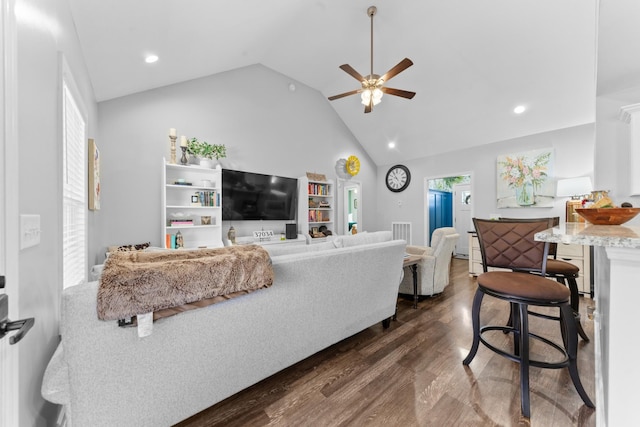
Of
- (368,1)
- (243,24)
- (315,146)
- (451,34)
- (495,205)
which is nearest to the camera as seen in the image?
(243,24)

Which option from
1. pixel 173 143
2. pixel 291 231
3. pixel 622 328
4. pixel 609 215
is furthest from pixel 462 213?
pixel 173 143

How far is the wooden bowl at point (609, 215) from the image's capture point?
1158mm

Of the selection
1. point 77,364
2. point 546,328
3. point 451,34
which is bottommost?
point 546,328

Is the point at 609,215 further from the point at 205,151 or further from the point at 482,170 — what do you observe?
the point at 482,170

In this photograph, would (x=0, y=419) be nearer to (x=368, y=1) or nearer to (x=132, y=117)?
(x=132, y=117)

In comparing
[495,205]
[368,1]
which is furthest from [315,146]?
[495,205]

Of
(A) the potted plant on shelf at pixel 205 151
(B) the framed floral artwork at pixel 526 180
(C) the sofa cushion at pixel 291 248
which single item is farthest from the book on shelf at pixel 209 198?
(B) the framed floral artwork at pixel 526 180

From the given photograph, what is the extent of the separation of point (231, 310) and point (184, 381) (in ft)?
1.23

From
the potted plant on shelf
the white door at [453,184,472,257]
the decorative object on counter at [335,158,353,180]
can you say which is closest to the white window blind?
the potted plant on shelf

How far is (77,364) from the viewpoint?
956 mm

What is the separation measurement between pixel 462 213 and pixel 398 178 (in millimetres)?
1974

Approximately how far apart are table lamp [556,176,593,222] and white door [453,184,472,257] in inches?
98.8

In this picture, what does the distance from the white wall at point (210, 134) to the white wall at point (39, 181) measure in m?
→ 1.71

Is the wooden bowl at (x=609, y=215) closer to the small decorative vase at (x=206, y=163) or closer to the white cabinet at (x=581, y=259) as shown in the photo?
the white cabinet at (x=581, y=259)
